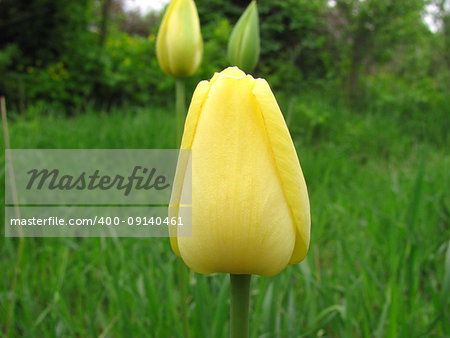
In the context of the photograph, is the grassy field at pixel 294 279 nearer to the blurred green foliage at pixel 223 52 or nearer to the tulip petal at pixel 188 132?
the tulip petal at pixel 188 132

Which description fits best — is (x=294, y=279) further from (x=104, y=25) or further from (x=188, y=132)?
(x=104, y=25)

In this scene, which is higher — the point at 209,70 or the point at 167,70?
the point at 167,70

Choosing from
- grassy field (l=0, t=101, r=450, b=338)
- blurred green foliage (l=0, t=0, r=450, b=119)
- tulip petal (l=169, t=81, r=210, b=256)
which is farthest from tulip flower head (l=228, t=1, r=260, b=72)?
blurred green foliage (l=0, t=0, r=450, b=119)

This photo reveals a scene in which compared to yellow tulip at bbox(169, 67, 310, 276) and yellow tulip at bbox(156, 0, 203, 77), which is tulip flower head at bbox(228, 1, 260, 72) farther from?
yellow tulip at bbox(169, 67, 310, 276)

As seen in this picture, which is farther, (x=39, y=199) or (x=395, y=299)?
(x=39, y=199)

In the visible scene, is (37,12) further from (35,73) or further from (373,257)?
(373,257)

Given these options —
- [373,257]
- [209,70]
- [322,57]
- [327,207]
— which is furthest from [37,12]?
[373,257]
